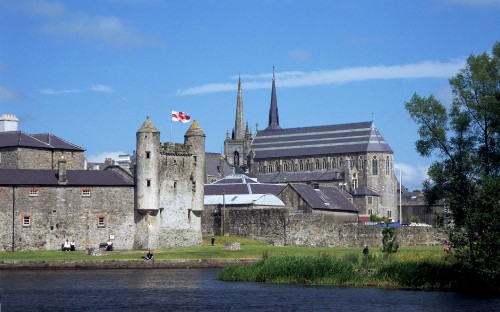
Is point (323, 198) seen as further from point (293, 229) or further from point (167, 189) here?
point (167, 189)

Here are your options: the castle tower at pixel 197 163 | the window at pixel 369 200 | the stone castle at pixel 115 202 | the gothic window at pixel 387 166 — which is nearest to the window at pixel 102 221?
the stone castle at pixel 115 202

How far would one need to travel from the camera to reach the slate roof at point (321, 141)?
598ft

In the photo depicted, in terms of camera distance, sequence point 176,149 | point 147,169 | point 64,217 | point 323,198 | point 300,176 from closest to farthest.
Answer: point 64,217 < point 147,169 < point 176,149 < point 323,198 < point 300,176

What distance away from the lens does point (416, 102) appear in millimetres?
67688

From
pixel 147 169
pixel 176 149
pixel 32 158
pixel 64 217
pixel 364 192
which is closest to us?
pixel 64 217

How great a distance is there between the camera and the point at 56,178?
272 feet

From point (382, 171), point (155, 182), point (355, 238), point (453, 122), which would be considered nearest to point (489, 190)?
point (453, 122)

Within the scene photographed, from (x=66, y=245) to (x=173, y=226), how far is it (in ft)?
30.9

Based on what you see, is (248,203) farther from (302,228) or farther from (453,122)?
(453,122)

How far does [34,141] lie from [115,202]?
16.6 metres

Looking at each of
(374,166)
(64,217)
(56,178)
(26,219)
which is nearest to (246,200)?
(56,178)

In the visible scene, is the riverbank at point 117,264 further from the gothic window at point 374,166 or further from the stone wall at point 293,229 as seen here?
the gothic window at point 374,166

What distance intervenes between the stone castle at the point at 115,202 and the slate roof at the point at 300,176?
292ft

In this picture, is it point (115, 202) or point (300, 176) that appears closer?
point (115, 202)
